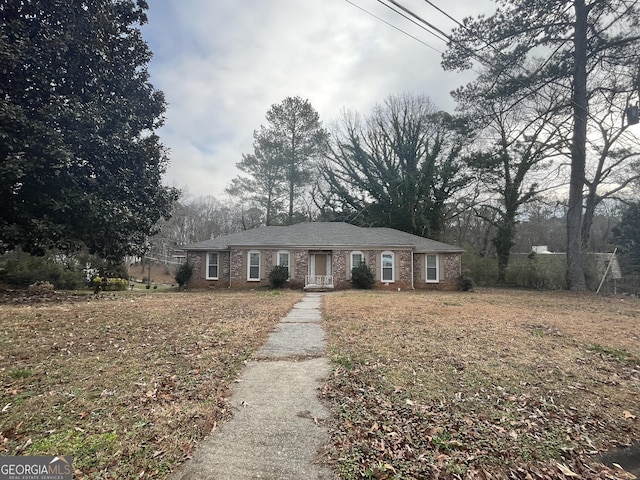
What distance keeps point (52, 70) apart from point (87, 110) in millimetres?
1499

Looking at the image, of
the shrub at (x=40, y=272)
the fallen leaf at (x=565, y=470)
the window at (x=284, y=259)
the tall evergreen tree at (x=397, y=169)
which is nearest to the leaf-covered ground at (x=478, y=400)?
the fallen leaf at (x=565, y=470)

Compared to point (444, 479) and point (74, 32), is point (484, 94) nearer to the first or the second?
point (74, 32)

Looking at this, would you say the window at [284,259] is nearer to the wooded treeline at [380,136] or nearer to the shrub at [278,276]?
the shrub at [278,276]

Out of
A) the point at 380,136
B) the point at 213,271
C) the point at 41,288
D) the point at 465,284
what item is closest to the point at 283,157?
the point at 380,136

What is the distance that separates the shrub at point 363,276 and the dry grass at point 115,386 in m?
12.6

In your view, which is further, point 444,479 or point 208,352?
point 208,352

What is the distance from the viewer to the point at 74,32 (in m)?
10.9

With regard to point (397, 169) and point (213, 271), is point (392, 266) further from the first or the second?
point (397, 169)

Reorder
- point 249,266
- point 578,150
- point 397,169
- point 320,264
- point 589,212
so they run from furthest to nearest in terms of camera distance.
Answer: point 397,169, point 589,212, point 320,264, point 249,266, point 578,150

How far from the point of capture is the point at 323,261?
2098 cm

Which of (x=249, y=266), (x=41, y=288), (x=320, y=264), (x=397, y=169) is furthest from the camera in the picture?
(x=397, y=169)

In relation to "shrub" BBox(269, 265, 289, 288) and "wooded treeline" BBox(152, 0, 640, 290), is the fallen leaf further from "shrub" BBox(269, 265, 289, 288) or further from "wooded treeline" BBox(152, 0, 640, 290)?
"shrub" BBox(269, 265, 289, 288)

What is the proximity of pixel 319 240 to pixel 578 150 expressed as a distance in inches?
554

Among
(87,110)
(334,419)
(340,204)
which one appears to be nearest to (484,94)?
(340,204)
